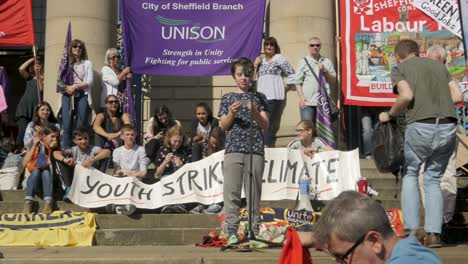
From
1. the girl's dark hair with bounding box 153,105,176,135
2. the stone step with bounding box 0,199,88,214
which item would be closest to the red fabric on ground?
the stone step with bounding box 0,199,88,214

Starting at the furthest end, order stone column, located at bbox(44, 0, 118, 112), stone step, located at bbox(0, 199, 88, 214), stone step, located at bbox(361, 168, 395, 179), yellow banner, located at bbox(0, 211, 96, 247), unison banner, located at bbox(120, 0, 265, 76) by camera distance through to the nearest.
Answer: stone column, located at bbox(44, 0, 118, 112)
unison banner, located at bbox(120, 0, 265, 76)
stone step, located at bbox(361, 168, 395, 179)
stone step, located at bbox(0, 199, 88, 214)
yellow banner, located at bbox(0, 211, 96, 247)

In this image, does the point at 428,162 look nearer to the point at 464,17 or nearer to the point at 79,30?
the point at 464,17

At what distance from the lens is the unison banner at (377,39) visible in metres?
14.3

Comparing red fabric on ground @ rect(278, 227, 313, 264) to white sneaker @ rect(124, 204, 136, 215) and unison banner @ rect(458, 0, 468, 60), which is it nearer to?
white sneaker @ rect(124, 204, 136, 215)

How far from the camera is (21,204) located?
11.5 metres

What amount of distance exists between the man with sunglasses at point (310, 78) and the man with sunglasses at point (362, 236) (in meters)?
9.88

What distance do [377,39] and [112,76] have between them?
4261mm

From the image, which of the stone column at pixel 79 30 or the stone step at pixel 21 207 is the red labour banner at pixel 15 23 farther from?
the stone step at pixel 21 207

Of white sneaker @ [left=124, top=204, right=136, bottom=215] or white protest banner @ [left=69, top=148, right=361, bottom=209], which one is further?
white protest banner @ [left=69, top=148, right=361, bottom=209]

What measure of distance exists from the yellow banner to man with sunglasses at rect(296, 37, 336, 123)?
4.08 metres

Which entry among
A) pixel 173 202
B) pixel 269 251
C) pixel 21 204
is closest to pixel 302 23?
pixel 173 202

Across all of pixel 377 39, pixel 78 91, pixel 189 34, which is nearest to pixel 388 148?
pixel 377 39

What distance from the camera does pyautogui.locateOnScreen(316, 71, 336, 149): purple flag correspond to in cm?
1345

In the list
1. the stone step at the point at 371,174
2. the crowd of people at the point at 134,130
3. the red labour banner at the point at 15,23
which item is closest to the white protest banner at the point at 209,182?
the crowd of people at the point at 134,130
